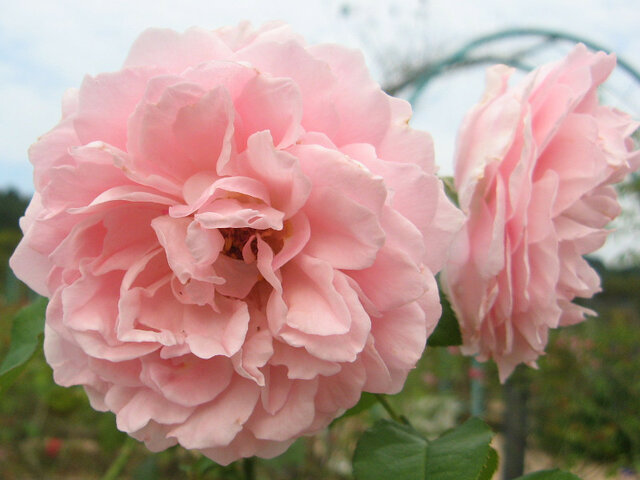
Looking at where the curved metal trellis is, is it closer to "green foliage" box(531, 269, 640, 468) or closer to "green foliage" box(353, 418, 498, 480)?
"green foliage" box(531, 269, 640, 468)

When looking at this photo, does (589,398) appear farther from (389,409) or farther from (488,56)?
(389,409)

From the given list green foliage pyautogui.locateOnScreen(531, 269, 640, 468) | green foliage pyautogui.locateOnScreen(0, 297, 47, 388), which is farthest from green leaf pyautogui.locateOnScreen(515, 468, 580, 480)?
green foliage pyautogui.locateOnScreen(531, 269, 640, 468)

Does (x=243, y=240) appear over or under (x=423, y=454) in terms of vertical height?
over

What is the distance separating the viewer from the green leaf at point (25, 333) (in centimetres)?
61

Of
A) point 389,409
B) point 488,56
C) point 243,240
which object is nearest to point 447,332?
point 389,409

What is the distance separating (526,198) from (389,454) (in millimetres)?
275

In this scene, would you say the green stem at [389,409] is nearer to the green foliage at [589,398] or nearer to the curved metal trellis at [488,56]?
the curved metal trellis at [488,56]

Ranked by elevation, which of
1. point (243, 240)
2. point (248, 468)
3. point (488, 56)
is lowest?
point (488, 56)

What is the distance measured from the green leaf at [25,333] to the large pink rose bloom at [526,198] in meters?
0.44

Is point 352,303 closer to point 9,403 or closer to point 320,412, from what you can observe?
point 320,412

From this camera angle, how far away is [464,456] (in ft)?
1.62

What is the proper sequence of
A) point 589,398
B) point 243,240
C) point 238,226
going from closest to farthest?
point 238,226
point 243,240
point 589,398

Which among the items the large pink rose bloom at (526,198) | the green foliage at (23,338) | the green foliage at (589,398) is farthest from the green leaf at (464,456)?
the green foliage at (589,398)

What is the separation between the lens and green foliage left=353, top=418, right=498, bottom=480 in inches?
18.8
